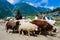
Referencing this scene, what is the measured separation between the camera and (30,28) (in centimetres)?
1480

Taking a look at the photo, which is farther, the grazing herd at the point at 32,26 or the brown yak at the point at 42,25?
the brown yak at the point at 42,25

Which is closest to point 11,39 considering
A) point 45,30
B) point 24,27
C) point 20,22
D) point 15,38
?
point 15,38

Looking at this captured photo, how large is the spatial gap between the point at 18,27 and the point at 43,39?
2637 millimetres

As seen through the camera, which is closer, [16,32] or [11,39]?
[11,39]

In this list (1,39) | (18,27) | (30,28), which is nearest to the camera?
(1,39)

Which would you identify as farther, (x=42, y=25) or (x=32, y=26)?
(x=42, y=25)

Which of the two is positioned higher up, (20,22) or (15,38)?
(20,22)

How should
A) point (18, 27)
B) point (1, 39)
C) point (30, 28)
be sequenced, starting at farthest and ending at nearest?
1. point (18, 27)
2. point (30, 28)
3. point (1, 39)

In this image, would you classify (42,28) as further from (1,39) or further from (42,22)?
(1,39)

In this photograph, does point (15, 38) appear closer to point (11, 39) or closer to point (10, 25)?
point (11, 39)

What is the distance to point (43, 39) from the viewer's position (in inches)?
572

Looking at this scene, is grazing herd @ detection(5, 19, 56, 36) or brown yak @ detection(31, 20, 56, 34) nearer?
grazing herd @ detection(5, 19, 56, 36)

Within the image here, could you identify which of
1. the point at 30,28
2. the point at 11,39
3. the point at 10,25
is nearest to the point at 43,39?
the point at 30,28

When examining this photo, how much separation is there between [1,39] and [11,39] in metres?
0.65
